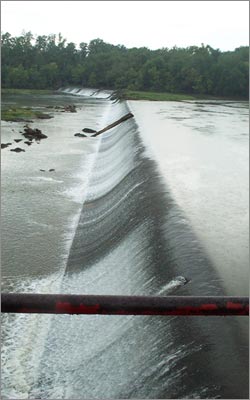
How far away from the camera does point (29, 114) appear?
110 ft

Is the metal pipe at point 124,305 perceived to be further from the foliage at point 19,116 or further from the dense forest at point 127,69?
the dense forest at point 127,69

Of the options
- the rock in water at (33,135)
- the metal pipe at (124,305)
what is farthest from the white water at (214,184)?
the rock in water at (33,135)

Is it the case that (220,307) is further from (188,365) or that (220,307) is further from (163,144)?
(163,144)

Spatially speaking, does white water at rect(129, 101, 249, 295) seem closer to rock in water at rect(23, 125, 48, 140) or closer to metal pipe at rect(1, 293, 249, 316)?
metal pipe at rect(1, 293, 249, 316)

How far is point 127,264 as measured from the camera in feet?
23.8

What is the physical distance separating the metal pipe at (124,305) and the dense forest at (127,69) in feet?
236

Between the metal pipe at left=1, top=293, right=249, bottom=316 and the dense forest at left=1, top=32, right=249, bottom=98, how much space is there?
7198cm

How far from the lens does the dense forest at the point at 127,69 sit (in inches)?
2872

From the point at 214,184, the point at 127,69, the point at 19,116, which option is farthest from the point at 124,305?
the point at 127,69

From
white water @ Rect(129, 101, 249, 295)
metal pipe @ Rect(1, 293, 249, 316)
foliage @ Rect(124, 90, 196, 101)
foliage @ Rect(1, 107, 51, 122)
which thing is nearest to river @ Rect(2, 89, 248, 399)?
white water @ Rect(129, 101, 249, 295)

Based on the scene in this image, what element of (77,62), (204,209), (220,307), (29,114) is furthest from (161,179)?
(77,62)

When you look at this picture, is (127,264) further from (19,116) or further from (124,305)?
(19,116)

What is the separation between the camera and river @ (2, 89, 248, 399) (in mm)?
4637

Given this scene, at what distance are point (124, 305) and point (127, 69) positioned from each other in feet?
279
